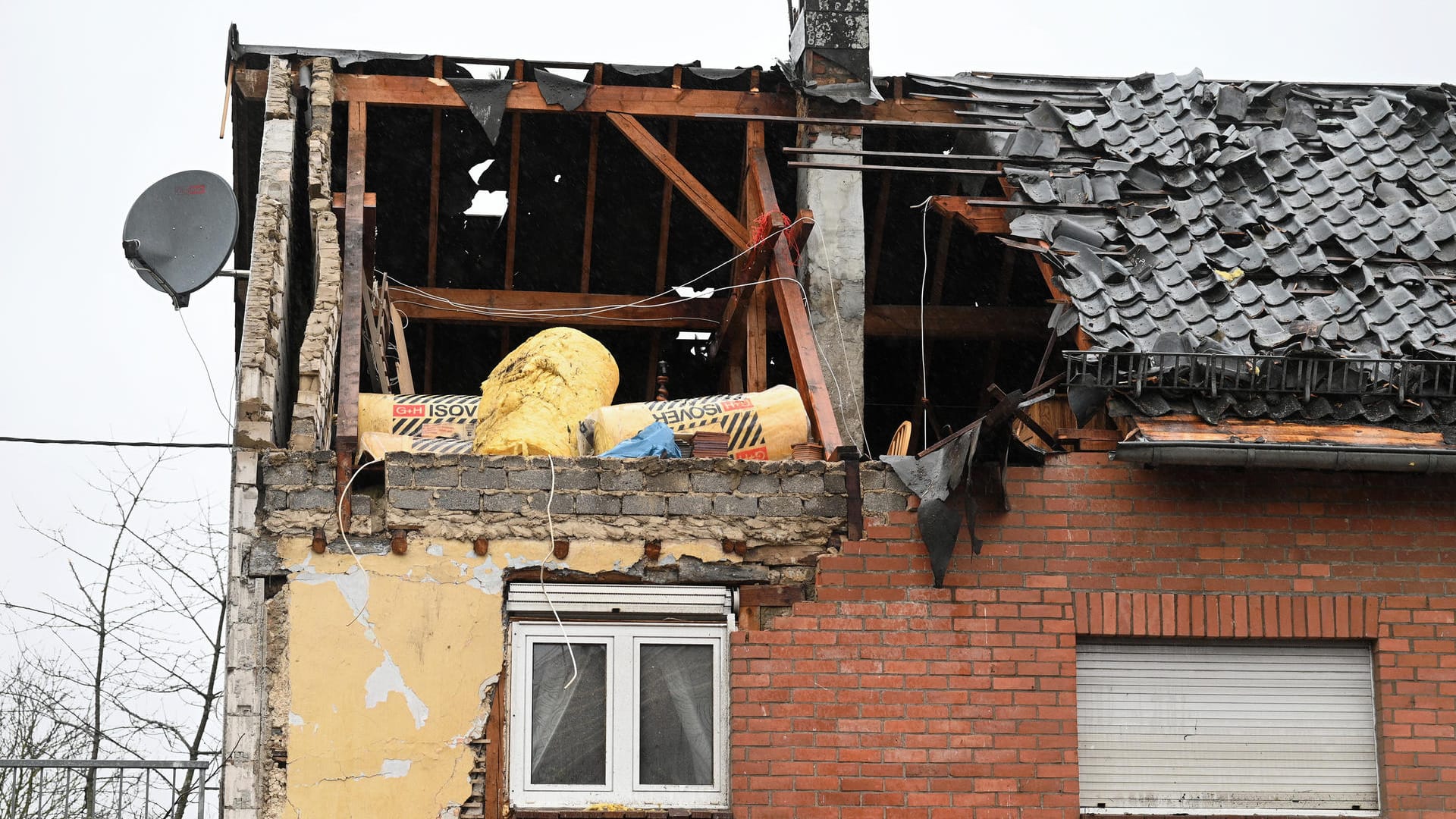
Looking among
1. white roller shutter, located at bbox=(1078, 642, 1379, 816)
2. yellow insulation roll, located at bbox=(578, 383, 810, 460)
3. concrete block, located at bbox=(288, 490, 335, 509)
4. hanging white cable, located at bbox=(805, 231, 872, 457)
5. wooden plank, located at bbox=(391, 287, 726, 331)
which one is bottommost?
white roller shutter, located at bbox=(1078, 642, 1379, 816)

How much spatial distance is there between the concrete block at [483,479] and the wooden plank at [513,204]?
3.45m

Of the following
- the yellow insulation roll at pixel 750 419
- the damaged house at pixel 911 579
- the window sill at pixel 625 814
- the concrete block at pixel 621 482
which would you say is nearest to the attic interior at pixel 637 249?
the yellow insulation roll at pixel 750 419

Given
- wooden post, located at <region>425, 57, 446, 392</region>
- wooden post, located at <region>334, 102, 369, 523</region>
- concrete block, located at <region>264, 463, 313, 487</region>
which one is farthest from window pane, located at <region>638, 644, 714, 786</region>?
wooden post, located at <region>425, 57, 446, 392</region>

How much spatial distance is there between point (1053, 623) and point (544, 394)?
9.68 feet

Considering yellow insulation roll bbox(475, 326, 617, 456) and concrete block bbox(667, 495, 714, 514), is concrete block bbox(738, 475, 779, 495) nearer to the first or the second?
concrete block bbox(667, 495, 714, 514)

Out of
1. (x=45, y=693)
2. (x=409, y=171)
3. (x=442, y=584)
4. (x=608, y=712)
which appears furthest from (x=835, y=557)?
(x=45, y=693)

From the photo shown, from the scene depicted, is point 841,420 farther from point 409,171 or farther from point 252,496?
point 409,171

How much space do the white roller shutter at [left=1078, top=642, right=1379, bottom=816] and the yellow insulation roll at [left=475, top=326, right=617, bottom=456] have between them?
2882mm

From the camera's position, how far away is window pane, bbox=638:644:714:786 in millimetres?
6969

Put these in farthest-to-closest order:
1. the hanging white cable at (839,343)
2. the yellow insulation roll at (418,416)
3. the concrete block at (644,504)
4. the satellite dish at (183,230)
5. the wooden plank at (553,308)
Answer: the wooden plank at (553,308), the hanging white cable at (839,343), the yellow insulation roll at (418,416), the satellite dish at (183,230), the concrete block at (644,504)

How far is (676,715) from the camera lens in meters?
7.03

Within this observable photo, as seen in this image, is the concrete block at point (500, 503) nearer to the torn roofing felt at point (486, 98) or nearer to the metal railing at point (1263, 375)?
the metal railing at point (1263, 375)

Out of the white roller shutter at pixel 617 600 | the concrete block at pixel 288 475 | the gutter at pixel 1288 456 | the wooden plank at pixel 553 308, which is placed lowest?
the white roller shutter at pixel 617 600

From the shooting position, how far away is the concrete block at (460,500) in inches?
276
